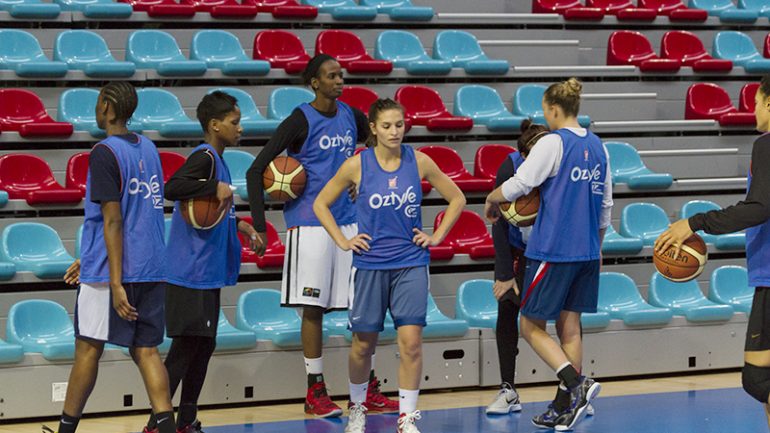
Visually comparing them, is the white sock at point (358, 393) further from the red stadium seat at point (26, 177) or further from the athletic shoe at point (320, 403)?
the red stadium seat at point (26, 177)

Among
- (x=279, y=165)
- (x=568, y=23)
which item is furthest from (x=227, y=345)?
(x=568, y=23)

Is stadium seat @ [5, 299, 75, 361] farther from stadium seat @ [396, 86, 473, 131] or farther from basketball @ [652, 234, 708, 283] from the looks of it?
stadium seat @ [396, 86, 473, 131]

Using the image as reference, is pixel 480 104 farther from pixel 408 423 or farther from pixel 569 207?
pixel 408 423

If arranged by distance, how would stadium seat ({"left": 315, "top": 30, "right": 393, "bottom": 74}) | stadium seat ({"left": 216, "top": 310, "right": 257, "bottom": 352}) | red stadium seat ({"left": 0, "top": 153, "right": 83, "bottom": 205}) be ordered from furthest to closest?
1. stadium seat ({"left": 315, "top": 30, "right": 393, "bottom": 74})
2. red stadium seat ({"left": 0, "top": 153, "right": 83, "bottom": 205})
3. stadium seat ({"left": 216, "top": 310, "right": 257, "bottom": 352})

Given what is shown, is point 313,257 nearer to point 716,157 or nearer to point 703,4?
point 716,157

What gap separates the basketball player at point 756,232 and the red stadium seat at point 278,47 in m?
5.31

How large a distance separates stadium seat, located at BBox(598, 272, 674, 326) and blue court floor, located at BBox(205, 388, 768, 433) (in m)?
0.92

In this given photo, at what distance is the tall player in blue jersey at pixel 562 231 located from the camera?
21.1ft

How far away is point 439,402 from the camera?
7504 mm

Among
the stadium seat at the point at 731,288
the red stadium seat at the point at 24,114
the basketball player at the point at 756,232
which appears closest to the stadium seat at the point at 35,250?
the red stadium seat at the point at 24,114

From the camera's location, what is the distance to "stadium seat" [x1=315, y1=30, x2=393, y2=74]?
10086 mm

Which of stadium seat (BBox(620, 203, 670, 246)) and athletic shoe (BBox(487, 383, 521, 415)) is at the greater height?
stadium seat (BBox(620, 203, 670, 246))

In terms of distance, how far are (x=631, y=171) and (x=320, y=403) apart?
13.4 feet

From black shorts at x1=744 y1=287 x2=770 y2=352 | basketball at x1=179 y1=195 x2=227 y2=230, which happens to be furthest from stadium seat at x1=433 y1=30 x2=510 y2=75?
black shorts at x1=744 y1=287 x2=770 y2=352
